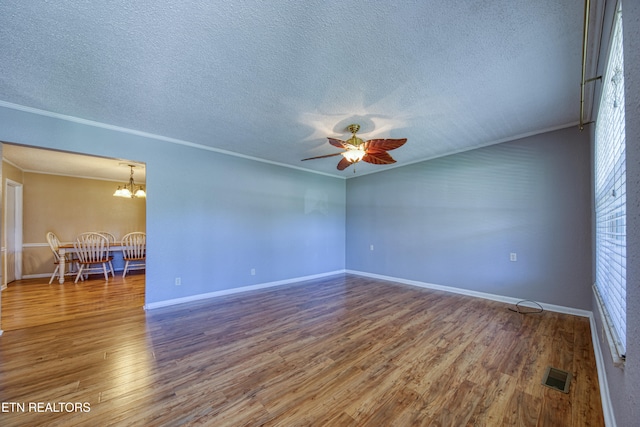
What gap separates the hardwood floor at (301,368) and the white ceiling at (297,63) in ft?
8.25

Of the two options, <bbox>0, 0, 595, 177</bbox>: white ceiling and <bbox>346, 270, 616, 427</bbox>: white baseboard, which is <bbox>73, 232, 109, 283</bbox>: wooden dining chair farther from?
<bbox>346, 270, 616, 427</bbox>: white baseboard

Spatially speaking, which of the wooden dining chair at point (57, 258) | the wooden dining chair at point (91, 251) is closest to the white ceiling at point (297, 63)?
the wooden dining chair at point (91, 251)

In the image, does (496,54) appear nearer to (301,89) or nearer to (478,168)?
(301,89)

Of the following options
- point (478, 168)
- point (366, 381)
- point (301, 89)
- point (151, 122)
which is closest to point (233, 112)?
point (301, 89)

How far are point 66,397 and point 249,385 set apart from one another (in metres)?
1.25

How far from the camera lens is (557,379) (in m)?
1.86

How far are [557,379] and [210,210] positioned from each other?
450 centimetres

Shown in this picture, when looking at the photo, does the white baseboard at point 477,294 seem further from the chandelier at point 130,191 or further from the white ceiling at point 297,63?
the chandelier at point 130,191

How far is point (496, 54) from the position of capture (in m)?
1.88

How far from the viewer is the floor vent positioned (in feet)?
5.83

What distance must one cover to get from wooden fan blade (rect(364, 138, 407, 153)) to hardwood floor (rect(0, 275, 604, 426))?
6.86 feet

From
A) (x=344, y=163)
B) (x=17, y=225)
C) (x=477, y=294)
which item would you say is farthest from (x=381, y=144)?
(x=17, y=225)

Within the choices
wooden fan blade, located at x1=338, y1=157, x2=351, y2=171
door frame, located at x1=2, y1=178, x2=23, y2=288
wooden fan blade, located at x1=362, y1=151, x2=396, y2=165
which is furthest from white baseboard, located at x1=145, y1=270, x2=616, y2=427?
door frame, located at x1=2, y1=178, x2=23, y2=288

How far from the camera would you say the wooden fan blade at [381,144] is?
255cm
